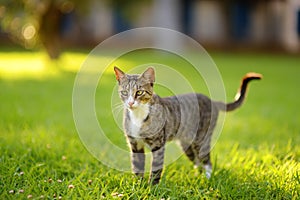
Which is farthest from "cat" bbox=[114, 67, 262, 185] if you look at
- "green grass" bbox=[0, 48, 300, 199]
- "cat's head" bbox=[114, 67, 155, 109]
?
"green grass" bbox=[0, 48, 300, 199]

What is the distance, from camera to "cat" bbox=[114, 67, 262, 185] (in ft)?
9.75

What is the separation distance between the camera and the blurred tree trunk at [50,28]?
37.4 ft

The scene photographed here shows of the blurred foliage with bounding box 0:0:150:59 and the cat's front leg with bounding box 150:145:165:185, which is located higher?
the blurred foliage with bounding box 0:0:150:59

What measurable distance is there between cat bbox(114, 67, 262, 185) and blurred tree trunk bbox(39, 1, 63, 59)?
28.7 ft

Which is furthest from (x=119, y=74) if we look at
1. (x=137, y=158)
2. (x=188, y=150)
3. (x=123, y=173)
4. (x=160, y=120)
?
(x=188, y=150)

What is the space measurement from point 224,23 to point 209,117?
16308 millimetres

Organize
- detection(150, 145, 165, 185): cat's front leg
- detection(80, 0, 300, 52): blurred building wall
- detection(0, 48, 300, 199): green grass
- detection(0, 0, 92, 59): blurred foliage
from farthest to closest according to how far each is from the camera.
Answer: detection(80, 0, 300, 52): blurred building wall < detection(0, 0, 92, 59): blurred foliage < detection(150, 145, 165, 185): cat's front leg < detection(0, 48, 300, 199): green grass

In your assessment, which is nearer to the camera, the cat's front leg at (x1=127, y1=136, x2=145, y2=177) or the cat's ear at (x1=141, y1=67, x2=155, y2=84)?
the cat's ear at (x1=141, y1=67, x2=155, y2=84)

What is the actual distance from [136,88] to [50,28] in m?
9.39

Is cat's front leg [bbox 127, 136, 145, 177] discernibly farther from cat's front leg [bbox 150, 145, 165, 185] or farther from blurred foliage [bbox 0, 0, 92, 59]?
blurred foliage [bbox 0, 0, 92, 59]

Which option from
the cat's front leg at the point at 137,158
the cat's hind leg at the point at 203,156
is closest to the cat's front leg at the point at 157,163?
the cat's front leg at the point at 137,158

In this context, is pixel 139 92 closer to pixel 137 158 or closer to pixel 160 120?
pixel 160 120

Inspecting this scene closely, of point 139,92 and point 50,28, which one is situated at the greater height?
point 50,28

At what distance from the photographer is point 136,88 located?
293 centimetres
